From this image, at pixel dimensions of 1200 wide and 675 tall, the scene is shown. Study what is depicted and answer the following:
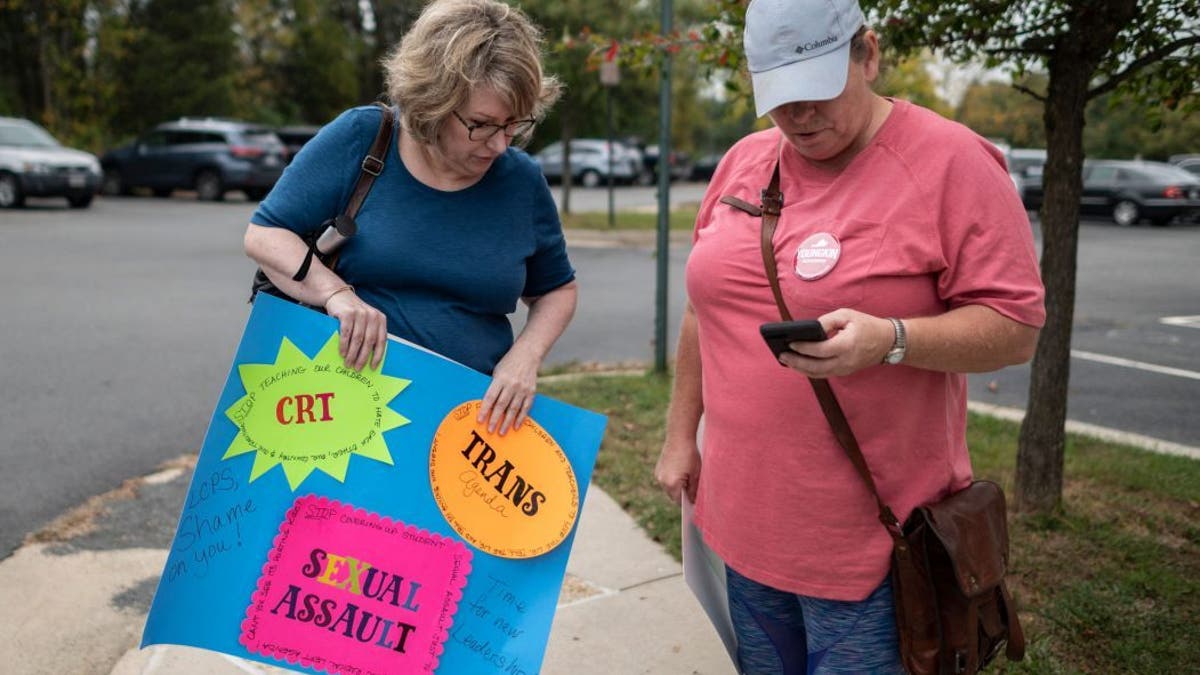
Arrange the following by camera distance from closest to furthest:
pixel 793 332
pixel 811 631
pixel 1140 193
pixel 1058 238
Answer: pixel 793 332, pixel 811 631, pixel 1058 238, pixel 1140 193

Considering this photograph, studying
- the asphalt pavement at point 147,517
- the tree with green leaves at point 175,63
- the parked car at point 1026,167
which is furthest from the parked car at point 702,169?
the asphalt pavement at point 147,517

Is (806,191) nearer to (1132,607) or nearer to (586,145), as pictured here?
(1132,607)

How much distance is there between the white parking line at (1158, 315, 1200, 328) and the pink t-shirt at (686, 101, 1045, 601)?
9.48 meters

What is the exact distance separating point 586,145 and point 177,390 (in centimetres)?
2899

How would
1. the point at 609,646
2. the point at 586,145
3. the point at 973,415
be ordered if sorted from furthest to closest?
the point at 586,145 < the point at 973,415 < the point at 609,646

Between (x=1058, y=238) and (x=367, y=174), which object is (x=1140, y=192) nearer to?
(x=1058, y=238)

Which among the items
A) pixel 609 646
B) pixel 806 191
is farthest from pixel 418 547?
pixel 609 646

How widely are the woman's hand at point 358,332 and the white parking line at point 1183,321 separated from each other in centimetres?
998

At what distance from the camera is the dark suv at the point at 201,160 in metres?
22.1

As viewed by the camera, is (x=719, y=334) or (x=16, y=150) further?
(x=16, y=150)

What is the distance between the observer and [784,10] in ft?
5.87

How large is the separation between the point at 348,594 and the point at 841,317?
106cm

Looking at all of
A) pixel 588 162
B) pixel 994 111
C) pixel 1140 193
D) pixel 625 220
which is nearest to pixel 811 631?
pixel 625 220

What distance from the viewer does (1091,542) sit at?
3.98 metres
